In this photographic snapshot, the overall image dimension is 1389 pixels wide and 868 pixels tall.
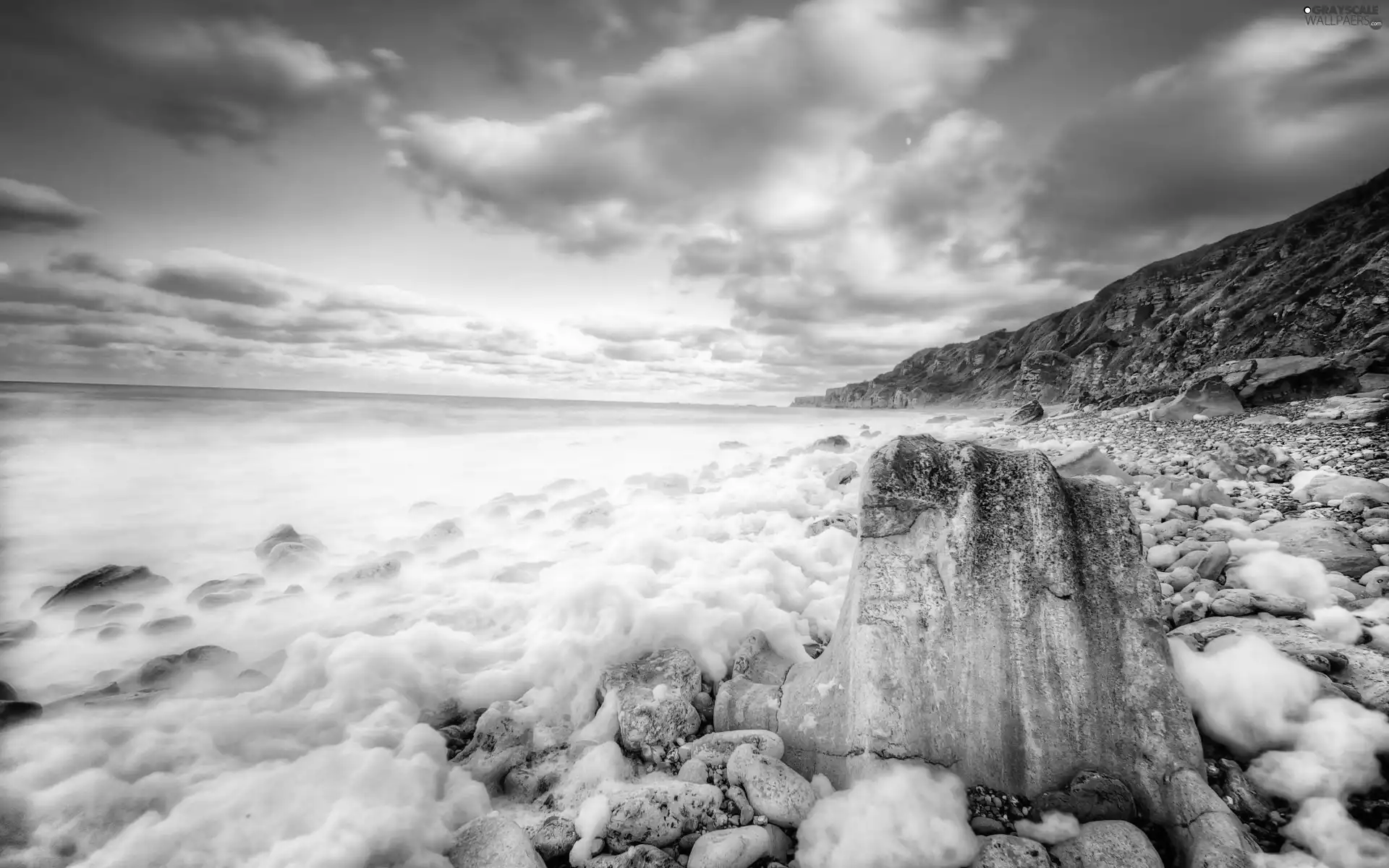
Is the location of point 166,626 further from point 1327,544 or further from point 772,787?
point 1327,544

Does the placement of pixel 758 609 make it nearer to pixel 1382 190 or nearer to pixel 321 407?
pixel 321 407

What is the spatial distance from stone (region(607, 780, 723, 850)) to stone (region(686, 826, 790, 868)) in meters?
0.10

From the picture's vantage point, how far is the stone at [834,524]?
6930 millimetres

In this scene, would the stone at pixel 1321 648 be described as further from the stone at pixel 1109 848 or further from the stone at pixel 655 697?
the stone at pixel 655 697

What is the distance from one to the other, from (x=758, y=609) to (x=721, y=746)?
1.58 metres

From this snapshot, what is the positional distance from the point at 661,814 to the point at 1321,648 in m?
4.13

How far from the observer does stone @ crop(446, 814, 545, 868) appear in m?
2.38

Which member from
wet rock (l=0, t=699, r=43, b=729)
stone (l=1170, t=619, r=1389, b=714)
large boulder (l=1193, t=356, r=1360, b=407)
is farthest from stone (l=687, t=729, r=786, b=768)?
large boulder (l=1193, t=356, r=1360, b=407)

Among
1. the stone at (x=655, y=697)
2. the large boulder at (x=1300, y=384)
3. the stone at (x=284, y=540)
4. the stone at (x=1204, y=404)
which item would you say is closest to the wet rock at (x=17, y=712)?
the stone at (x=284, y=540)

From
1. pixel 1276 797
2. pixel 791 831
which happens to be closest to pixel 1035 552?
pixel 1276 797

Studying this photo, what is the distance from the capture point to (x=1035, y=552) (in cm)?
273

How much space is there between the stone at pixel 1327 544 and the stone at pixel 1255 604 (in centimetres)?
104

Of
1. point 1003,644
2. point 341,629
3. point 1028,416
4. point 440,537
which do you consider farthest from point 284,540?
point 1028,416

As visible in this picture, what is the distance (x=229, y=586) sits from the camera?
5781 mm
